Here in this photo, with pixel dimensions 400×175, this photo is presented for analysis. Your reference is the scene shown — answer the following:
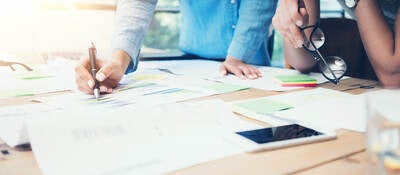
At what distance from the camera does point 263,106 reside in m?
0.80

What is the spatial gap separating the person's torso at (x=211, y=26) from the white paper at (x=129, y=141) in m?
0.90

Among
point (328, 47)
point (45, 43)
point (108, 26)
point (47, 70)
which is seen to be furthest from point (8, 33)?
point (328, 47)

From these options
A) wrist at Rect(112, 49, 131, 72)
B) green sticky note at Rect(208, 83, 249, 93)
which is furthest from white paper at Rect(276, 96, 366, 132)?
wrist at Rect(112, 49, 131, 72)

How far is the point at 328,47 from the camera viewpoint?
152 cm

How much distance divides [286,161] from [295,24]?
70cm

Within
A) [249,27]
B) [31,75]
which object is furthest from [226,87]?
[31,75]

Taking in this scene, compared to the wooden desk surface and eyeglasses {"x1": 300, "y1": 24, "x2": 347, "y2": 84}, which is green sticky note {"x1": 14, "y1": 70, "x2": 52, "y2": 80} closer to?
the wooden desk surface

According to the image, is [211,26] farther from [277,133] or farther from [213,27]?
[277,133]

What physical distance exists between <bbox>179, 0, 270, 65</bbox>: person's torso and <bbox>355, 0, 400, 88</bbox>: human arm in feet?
1.53

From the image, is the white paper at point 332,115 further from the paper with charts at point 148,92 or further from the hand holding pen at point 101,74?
the hand holding pen at point 101,74

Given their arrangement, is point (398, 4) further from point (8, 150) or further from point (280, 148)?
point (8, 150)

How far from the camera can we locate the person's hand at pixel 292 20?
1128 millimetres

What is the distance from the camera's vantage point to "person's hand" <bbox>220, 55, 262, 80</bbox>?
120 centimetres

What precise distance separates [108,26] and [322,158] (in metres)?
2.08
